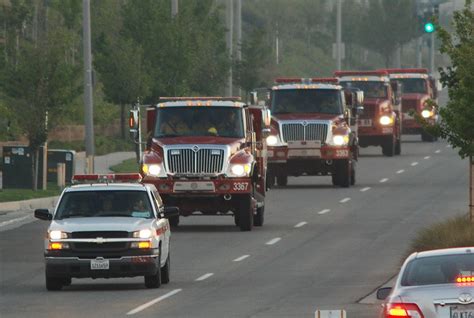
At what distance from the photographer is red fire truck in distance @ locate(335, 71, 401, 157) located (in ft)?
213

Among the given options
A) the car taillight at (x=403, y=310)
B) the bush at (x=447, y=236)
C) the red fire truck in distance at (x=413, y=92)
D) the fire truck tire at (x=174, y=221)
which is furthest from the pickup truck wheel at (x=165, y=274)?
the red fire truck in distance at (x=413, y=92)

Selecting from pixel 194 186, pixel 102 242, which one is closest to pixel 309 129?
pixel 194 186

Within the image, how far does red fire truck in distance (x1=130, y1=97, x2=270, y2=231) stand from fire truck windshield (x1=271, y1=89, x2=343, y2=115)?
1161 cm

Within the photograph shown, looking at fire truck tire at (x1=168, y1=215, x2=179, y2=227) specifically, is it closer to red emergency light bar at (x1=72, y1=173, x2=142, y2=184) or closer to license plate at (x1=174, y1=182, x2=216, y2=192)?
license plate at (x1=174, y1=182, x2=216, y2=192)

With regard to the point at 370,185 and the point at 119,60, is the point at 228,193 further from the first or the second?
the point at 119,60

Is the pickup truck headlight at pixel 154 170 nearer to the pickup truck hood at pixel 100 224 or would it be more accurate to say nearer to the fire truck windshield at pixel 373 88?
the pickup truck hood at pixel 100 224

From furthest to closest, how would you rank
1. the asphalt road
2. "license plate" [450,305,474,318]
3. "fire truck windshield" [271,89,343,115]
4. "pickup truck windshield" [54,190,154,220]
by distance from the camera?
"fire truck windshield" [271,89,343,115] < "pickup truck windshield" [54,190,154,220] < the asphalt road < "license plate" [450,305,474,318]

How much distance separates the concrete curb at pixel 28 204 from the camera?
149 feet

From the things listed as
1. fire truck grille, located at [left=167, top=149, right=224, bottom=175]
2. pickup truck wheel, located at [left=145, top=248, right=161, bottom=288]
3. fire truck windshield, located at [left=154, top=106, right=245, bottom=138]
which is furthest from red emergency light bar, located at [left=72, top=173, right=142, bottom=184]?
fire truck windshield, located at [left=154, top=106, right=245, bottom=138]

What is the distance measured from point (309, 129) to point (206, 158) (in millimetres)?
13382

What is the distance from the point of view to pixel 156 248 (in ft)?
85.9

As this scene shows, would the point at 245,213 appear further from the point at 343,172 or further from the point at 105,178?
the point at 343,172

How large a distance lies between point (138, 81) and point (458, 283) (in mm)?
51881

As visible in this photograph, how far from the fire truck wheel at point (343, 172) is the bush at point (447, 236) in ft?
63.0
